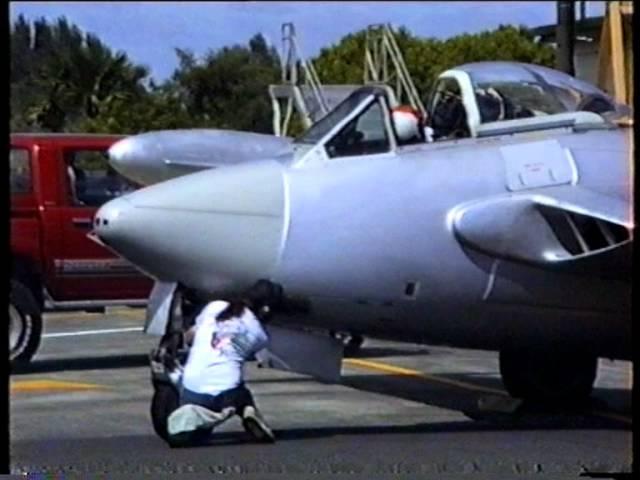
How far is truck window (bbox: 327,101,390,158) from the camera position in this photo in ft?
33.2

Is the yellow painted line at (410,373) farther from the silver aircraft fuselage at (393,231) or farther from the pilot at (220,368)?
the pilot at (220,368)

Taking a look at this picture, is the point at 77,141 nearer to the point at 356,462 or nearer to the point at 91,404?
the point at 91,404

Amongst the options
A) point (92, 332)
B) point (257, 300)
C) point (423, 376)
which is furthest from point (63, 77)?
point (92, 332)

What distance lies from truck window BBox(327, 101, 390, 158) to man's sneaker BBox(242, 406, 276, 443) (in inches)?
63.4

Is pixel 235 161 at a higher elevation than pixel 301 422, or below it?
higher

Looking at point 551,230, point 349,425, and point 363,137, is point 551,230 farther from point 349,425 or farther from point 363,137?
point 349,425

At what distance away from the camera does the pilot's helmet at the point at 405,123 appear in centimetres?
1018

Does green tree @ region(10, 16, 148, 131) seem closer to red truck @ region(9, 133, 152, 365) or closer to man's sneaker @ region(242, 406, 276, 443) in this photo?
red truck @ region(9, 133, 152, 365)

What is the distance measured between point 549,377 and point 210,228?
3443 mm

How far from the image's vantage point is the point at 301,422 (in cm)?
1126

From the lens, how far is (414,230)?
385 inches

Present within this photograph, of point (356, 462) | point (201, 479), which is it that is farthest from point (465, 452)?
point (201, 479)

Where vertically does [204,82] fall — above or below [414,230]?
above

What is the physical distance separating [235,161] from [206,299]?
283cm
